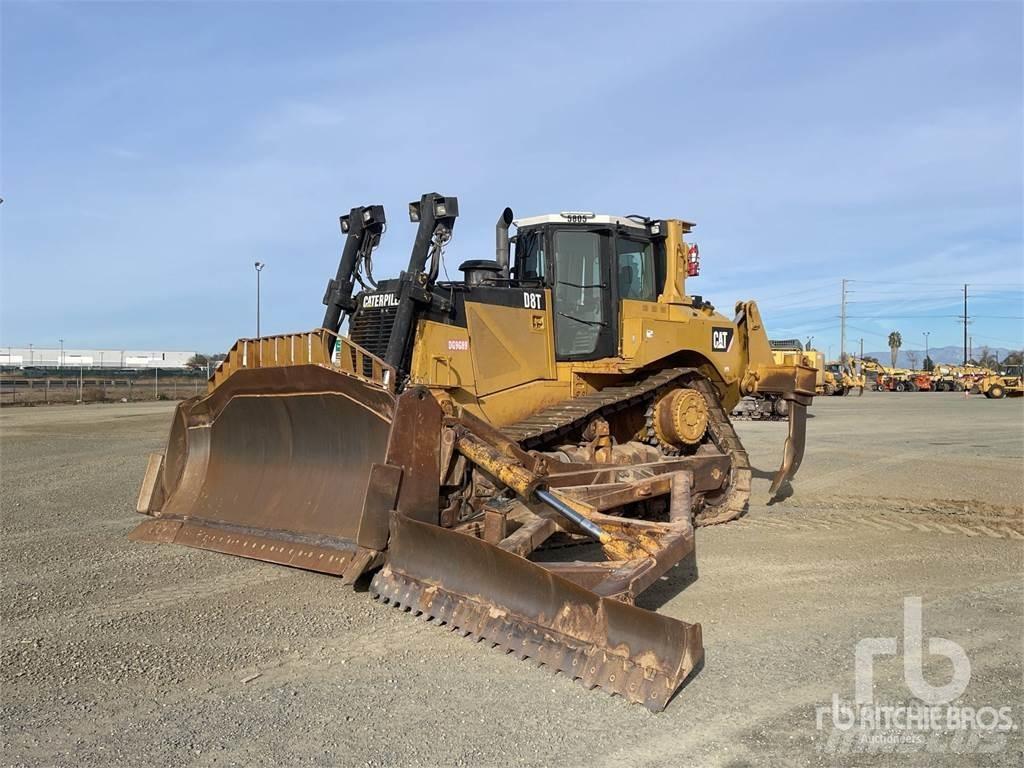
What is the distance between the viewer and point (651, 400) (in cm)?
814

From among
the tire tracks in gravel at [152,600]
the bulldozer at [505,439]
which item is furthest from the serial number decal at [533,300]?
the tire tracks in gravel at [152,600]

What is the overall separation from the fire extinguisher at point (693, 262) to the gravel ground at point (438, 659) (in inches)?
108

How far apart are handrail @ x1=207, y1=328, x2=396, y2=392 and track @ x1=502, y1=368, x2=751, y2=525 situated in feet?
4.42

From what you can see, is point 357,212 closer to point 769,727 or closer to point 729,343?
point 729,343

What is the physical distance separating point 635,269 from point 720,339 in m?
1.47

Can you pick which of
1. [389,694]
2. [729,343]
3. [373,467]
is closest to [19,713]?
[389,694]

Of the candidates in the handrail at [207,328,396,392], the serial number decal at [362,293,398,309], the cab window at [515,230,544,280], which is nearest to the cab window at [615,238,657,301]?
the cab window at [515,230,544,280]

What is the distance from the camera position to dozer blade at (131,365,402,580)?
17.1 feet

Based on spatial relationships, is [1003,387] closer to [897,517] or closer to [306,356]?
[897,517]

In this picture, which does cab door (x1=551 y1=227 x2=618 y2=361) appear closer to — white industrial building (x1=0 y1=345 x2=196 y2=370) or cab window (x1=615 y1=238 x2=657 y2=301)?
cab window (x1=615 y1=238 x2=657 y2=301)

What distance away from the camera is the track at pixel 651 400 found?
22.3 feet

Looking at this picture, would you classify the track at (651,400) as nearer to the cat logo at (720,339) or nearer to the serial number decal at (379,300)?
the cat logo at (720,339)

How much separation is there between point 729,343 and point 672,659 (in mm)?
6016

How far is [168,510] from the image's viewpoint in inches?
261
